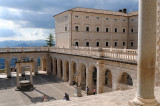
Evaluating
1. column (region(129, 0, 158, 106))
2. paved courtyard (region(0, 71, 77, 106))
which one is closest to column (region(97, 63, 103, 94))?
paved courtyard (region(0, 71, 77, 106))

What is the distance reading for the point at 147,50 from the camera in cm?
557

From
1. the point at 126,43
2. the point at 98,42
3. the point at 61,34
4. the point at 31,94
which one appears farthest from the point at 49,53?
the point at 126,43

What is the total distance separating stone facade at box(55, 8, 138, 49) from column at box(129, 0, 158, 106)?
93.2 feet

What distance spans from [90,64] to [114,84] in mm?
4879

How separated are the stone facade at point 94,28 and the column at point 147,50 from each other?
93.2ft

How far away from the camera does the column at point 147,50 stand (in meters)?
5.54

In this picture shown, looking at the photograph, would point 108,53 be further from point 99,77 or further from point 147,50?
point 147,50

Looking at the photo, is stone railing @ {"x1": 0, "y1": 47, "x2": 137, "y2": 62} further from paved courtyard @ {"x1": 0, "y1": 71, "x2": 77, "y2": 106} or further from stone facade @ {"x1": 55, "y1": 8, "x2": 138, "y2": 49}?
stone facade @ {"x1": 55, "y1": 8, "x2": 138, "y2": 49}

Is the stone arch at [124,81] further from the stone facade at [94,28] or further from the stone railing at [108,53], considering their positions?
the stone facade at [94,28]

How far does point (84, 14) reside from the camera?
114 feet

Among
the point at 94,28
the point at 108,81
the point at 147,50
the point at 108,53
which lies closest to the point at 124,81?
the point at 108,81

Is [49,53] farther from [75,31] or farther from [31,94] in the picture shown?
[31,94]

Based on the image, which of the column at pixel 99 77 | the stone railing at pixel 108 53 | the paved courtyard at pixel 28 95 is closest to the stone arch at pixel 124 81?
the stone railing at pixel 108 53

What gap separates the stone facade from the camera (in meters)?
34.0
